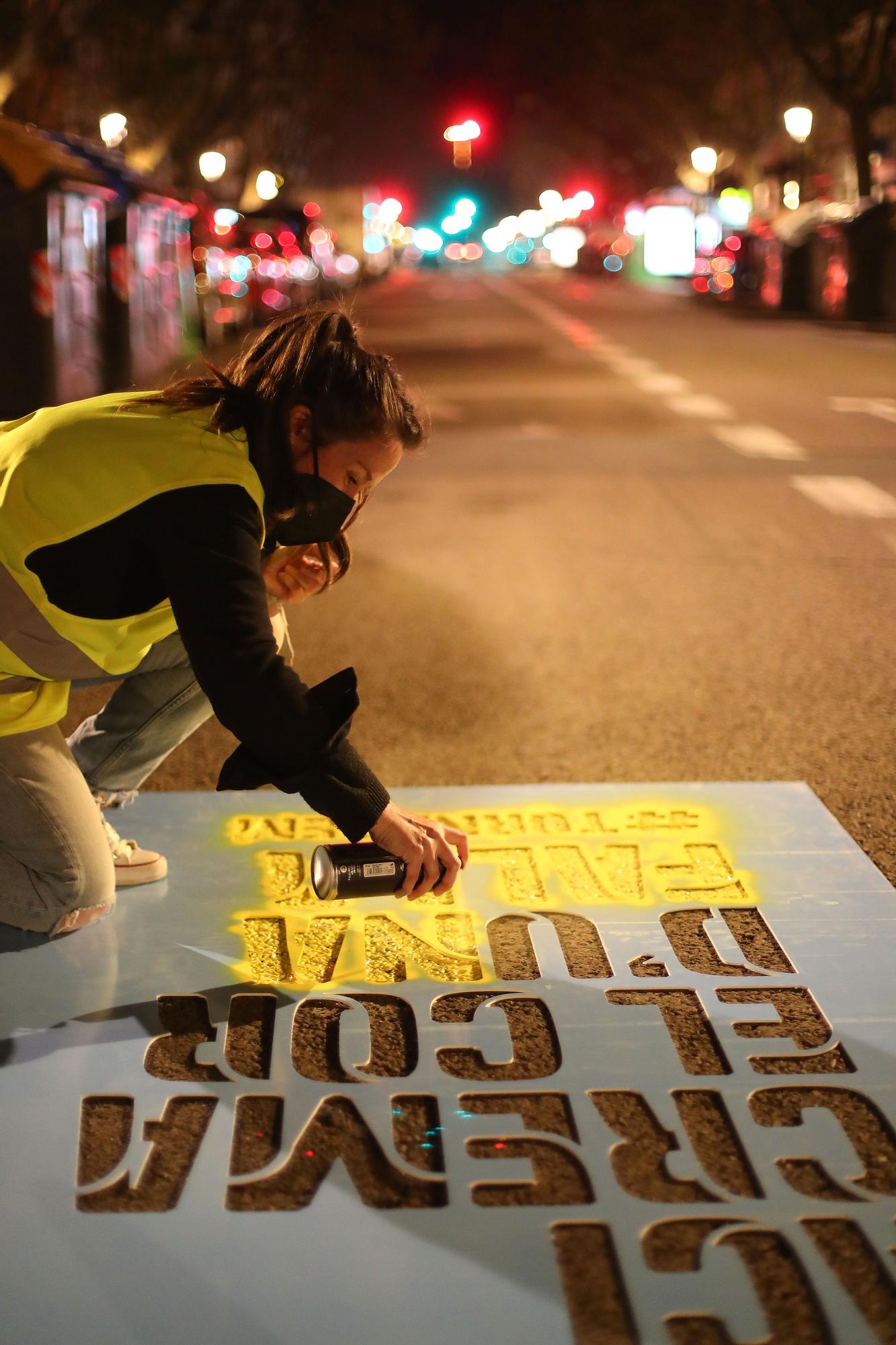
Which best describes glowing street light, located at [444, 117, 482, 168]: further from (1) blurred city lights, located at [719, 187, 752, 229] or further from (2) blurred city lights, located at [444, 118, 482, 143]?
(1) blurred city lights, located at [719, 187, 752, 229]

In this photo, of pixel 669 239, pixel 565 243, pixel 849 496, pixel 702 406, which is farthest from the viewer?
pixel 565 243

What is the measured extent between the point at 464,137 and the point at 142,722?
145ft

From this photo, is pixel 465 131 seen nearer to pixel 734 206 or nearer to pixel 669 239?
pixel 734 206

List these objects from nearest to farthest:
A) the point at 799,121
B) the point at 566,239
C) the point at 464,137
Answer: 1. the point at 799,121
2. the point at 464,137
3. the point at 566,239

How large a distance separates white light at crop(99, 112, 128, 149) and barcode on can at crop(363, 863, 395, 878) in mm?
30150

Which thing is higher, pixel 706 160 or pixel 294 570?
pixel 706 160

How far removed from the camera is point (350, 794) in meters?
2.89

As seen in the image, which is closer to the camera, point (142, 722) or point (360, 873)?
point (360, 873)

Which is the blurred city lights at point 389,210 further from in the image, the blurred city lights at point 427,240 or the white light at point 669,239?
the white light at point 669,239

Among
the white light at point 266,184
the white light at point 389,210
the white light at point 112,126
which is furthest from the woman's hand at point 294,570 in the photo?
the white light at point 389,210

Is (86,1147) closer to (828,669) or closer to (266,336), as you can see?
(266,336)

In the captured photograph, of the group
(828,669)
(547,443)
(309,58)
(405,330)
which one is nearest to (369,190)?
(309,58)

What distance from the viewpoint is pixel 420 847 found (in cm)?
289

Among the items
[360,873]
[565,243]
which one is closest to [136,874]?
[360,873]
